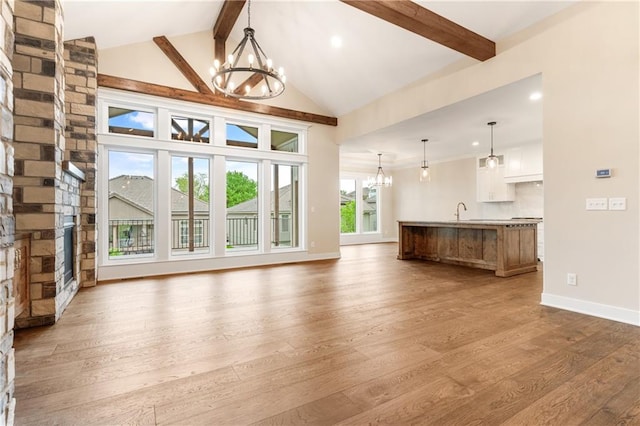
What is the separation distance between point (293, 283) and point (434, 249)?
11.5ft

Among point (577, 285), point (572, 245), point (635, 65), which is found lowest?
point (577, 285)

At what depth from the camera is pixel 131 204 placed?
548cm

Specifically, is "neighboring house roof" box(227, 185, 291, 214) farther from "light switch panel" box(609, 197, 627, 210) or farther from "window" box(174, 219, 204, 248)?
"light switch panel" box(609, 197, 627, 210)

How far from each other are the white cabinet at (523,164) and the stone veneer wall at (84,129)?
863 centimetres

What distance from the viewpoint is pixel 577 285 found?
3357 mm

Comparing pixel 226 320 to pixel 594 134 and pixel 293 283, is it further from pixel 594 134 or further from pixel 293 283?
pixel 594 134

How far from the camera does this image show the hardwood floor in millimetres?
1686

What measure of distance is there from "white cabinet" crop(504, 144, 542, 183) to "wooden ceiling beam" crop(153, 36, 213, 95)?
7.08 metres

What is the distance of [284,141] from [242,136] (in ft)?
3.20

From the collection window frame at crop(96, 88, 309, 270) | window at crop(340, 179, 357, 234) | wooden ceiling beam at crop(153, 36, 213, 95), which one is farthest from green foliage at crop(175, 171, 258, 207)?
window at crop(340, 179, 357, 234)

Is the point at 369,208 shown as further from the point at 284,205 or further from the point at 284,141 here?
the point at 284,141

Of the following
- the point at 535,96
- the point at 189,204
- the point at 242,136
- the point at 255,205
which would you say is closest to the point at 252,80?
the point at 242,136

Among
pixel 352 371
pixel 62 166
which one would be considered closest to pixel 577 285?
pixel 352 371

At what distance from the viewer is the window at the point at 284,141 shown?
22.6 ft
